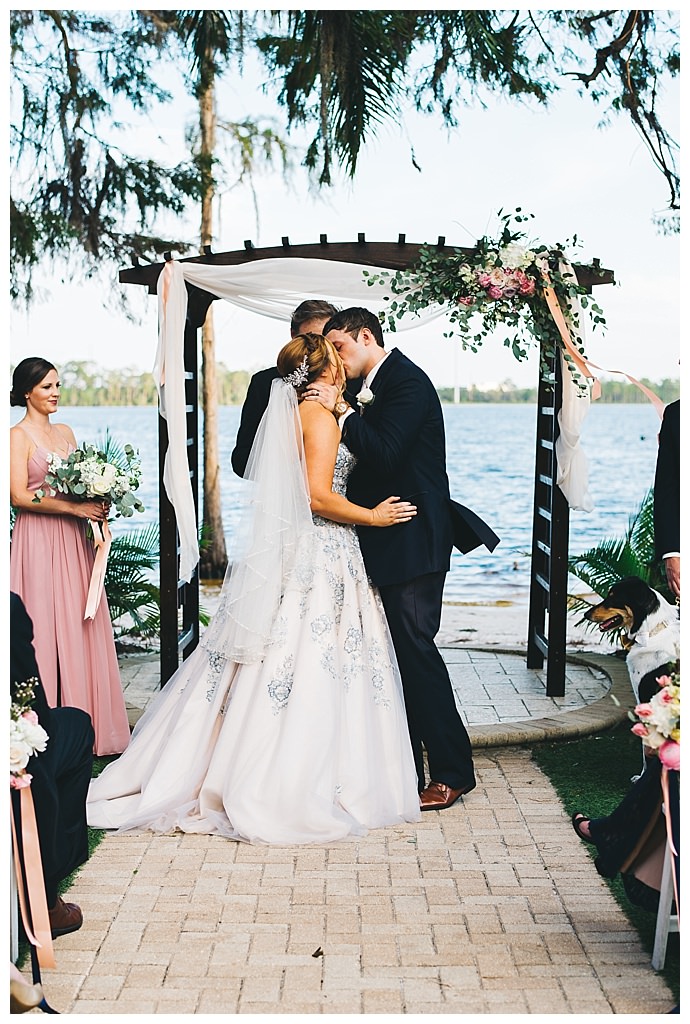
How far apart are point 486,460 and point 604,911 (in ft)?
112

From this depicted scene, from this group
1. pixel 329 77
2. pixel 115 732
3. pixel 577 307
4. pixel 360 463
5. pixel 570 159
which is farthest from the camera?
pixel 570 159

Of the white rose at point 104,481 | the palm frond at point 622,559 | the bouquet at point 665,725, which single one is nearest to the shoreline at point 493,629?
the palm frond at point 622,559

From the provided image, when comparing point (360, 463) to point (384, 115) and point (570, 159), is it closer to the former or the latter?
point (384, 115)

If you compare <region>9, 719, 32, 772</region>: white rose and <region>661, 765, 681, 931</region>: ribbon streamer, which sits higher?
<region>9, 719, 32, 772</region>: white rose

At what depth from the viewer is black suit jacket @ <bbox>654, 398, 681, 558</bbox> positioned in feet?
13.9

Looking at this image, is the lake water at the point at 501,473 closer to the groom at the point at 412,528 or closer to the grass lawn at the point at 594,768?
the grass lawn at the point at 594,768

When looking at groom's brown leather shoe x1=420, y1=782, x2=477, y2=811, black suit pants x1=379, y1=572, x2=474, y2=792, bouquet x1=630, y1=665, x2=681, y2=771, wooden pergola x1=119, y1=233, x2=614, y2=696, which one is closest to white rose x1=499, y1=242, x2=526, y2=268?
wooden pergola x1=119, y1=233, x2=614, y2=696

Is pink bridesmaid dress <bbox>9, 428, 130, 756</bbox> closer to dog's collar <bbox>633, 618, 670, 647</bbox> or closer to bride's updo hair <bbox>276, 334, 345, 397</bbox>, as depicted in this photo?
bride's updo hair <bbox>276, 334, 345, 397</bbox>

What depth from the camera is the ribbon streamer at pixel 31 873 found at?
299cm

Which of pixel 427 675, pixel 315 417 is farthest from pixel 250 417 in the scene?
pixel 427 675

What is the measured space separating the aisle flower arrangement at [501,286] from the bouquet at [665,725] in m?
2.66

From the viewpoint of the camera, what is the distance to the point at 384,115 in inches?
312
